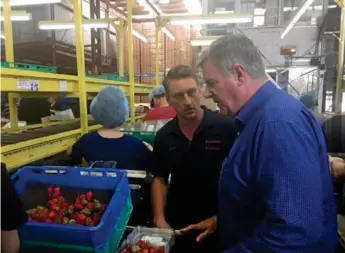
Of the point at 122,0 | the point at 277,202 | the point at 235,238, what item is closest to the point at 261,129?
the point at 277,202

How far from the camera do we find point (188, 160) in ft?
6.05

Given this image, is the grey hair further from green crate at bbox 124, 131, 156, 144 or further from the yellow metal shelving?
green crate at bbox 124, 131, 156, 144

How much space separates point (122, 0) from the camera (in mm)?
8422

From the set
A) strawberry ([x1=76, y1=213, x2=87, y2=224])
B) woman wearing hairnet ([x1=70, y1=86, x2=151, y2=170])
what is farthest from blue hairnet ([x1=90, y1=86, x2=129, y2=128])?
strawberry ([x1=76, y1=213, x2=87, y2=224])

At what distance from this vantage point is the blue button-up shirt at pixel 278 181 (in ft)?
3.14

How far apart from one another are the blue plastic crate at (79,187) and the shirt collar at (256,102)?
0.57m

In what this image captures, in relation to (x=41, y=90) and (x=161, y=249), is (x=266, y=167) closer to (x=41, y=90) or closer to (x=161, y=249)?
(x=161, y=249)

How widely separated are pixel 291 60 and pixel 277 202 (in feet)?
29.3

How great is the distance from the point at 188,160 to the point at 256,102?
80cm

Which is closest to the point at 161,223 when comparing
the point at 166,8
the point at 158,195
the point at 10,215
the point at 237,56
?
the point at 158,195

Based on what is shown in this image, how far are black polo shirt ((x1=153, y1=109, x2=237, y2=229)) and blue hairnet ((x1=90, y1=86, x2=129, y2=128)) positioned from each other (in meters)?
0.33

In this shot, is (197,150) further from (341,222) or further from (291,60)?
A: (291,60)

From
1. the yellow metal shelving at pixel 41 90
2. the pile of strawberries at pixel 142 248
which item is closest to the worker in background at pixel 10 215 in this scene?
the pile of strawberries at pixel 142 248

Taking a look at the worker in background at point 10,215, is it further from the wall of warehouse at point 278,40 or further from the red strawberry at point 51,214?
the wall of warehouse at point 278,40
